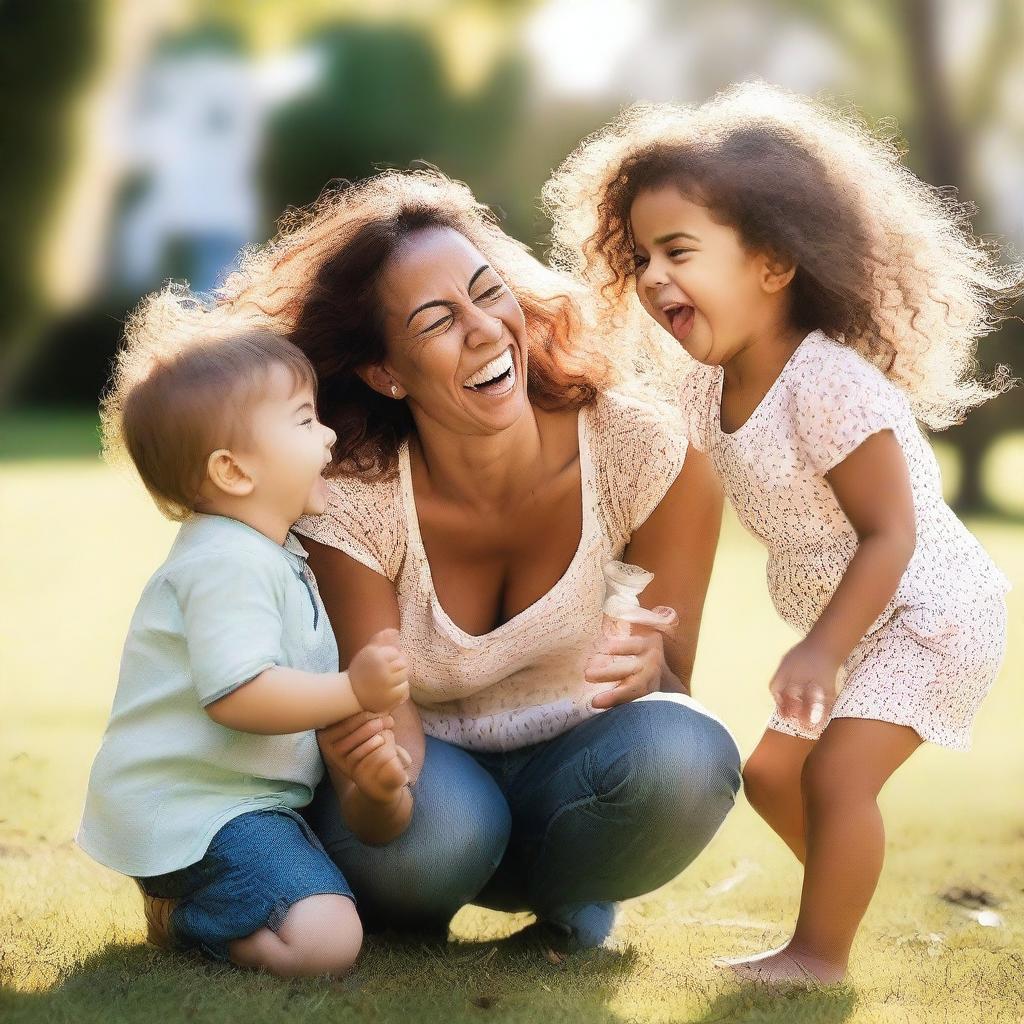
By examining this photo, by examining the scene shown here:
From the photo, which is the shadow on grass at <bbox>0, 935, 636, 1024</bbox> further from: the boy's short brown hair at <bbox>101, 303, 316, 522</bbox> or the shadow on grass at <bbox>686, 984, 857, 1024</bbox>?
the boy's short brown hair at <bbox>101, 303, 316, 522</bbox>

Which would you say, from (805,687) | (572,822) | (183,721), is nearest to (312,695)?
(183,721)

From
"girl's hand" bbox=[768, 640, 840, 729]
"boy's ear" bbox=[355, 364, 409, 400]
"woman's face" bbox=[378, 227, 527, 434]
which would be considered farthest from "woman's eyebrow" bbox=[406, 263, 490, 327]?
"girl's hand" bbox=[768, 640, 840, 729]

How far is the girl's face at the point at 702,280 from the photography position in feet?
8.34

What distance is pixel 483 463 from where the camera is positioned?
105 inches

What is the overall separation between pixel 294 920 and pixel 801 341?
1.25 m

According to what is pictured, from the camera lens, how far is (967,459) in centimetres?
1338

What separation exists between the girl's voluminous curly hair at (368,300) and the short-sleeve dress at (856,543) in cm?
32

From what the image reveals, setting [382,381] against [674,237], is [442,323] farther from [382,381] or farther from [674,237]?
[674,237]

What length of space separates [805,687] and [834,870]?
33 centimetres

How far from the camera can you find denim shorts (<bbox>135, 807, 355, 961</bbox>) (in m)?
2.20

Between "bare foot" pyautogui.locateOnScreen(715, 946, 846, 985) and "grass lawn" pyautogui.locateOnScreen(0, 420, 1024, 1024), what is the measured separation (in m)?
0.04

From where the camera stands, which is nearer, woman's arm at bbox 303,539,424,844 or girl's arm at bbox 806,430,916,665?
girl's arm at bbox 806,430,916,665

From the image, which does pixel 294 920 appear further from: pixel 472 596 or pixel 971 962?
pixel 971 962

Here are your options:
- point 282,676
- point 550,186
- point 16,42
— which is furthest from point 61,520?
point 16,42
